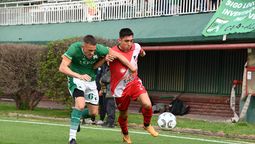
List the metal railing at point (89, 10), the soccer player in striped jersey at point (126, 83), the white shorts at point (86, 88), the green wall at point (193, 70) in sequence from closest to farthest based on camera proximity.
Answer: the white shorts at point (86, 88)
the soccer player in striped jersey at point (126, 83)
the green wall at point (193, 70)
the metal railing at point (89, 10)

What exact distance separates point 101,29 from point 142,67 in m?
2.31

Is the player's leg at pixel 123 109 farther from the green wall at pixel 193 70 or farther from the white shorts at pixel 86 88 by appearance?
the green wall at pixel 193 70

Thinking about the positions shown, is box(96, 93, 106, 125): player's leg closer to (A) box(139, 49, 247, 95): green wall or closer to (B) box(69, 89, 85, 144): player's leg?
(A) box(139, 49, 247, 95): green wall

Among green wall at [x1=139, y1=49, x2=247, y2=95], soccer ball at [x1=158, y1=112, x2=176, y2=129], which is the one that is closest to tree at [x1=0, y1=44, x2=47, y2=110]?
green wall at [x1=139, y1=49, x2=247, y2=95]

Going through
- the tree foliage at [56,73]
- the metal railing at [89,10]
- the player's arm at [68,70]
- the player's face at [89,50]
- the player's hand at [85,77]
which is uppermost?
the metal railing at [89,10]

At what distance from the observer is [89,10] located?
80.9 ft

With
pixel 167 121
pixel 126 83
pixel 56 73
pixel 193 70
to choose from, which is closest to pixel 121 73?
pixel 126 83

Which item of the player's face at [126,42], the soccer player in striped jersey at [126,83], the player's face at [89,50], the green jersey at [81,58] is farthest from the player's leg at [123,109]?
the player's face at [89,50]

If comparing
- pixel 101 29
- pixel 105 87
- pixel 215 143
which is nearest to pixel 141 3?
pixel 101 29

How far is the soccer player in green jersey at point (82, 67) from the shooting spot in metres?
9.76

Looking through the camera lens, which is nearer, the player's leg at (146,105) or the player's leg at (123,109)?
the player's leg at (146,105)

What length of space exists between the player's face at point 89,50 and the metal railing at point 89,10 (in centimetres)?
1053

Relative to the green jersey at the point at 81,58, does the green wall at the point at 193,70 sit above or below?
below

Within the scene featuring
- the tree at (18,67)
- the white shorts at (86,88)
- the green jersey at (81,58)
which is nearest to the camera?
the green jersey at (81,58)
